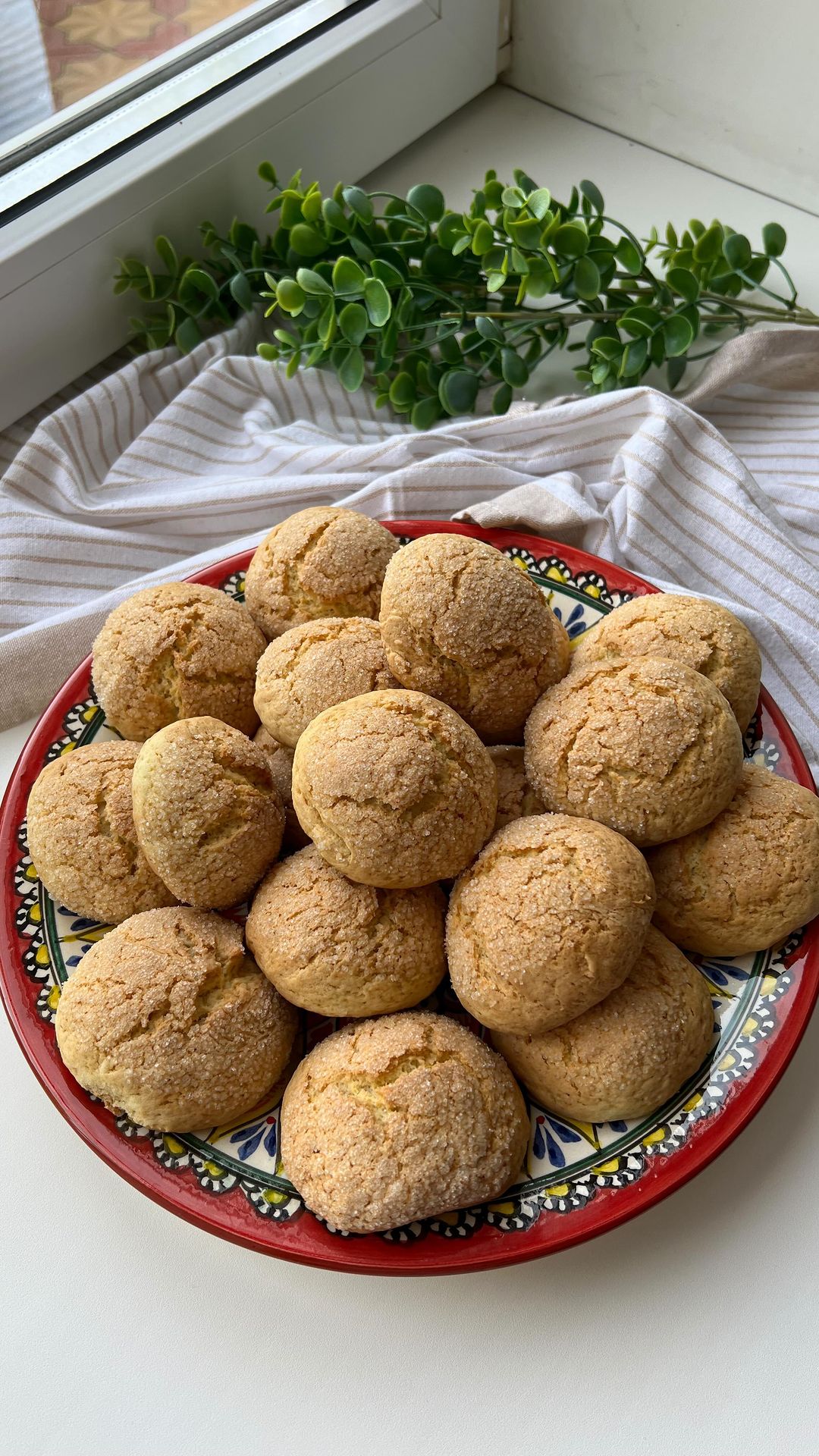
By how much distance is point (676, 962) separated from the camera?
98cm

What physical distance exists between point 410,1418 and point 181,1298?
229mm

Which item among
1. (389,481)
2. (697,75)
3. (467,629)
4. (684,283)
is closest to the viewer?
(467,629)

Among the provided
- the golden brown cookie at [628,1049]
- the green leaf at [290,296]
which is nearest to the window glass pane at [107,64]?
the green leaf at [290,296]

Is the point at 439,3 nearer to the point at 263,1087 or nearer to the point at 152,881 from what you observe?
the point at 152,881

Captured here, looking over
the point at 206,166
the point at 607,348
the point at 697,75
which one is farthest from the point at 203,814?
the point at 697,75

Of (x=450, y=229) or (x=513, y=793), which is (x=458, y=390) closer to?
(x=450, y=229)

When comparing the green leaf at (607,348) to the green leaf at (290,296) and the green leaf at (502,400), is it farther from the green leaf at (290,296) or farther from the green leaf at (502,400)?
the green leaf at (290,296)

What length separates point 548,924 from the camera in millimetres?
895

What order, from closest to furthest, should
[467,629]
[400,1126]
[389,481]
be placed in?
[400,1126], [467,629], [389,481]

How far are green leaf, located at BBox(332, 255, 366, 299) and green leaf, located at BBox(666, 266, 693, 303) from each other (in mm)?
413

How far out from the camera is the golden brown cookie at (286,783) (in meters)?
1.07

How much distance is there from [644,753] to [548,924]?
0.58 feet

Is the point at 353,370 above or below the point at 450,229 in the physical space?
below

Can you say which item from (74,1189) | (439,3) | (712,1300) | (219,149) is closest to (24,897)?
(74,1189)
